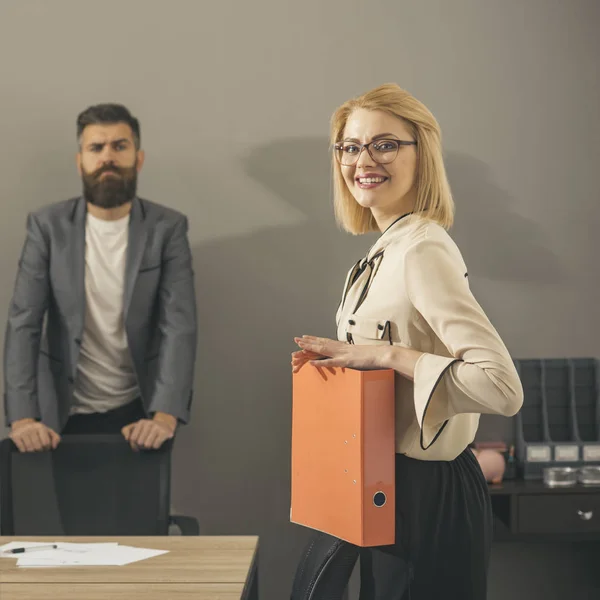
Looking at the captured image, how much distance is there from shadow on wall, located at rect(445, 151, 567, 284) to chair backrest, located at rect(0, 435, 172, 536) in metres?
1.55

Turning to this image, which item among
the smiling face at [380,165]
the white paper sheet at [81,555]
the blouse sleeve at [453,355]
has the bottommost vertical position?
the white paper sheet at [81,555]

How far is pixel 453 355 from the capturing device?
1.51 m

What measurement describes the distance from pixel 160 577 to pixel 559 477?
1885mm

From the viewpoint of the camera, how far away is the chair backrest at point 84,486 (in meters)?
2.96

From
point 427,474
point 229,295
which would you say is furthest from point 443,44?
point 427,474

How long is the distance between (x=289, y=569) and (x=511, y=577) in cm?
95

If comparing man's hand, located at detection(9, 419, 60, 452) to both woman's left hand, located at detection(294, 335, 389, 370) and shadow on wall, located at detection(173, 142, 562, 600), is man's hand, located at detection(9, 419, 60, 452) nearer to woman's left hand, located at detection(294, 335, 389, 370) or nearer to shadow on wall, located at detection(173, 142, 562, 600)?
shadow on wall, located at detection(173, 142, 562, 600)

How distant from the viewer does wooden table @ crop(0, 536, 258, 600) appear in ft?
5.87

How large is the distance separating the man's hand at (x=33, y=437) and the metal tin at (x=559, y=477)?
5.98 feet

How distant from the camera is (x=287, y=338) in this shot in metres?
3.68

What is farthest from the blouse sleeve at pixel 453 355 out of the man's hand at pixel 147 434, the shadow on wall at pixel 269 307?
the shadow on wall at pixel 269 307

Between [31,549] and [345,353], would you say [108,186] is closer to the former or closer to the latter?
[31,549]

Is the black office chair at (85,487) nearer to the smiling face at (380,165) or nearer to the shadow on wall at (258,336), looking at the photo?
the shadow on wall at (258,336)

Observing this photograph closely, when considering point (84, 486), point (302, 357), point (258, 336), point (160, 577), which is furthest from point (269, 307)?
point (302, 357)
